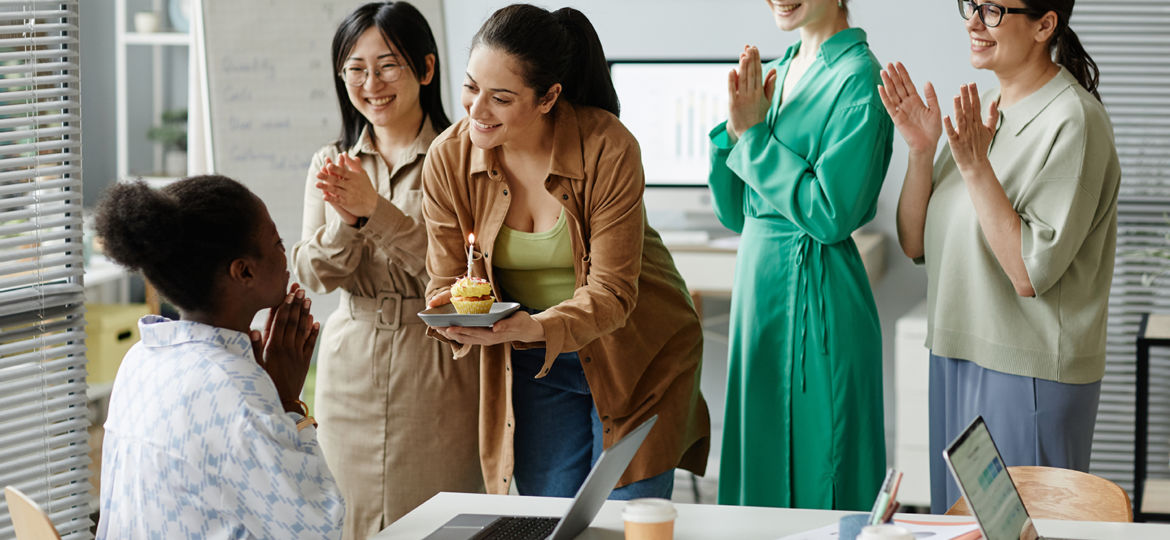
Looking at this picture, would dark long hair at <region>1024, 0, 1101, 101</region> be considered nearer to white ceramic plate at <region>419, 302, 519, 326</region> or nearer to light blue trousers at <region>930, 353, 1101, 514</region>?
light blue trousers at <region>930, 353, 1101, 514</region>

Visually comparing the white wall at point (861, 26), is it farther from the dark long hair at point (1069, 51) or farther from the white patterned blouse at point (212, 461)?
the white patterned blouse at point (212, 461)

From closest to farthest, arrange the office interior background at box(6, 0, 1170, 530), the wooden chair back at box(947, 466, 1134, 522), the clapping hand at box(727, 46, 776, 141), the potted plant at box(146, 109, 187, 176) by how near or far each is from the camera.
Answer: the wooden chair back at box(947, 466, 1134, 522), the clapping hand at box(727, 46, 776, 141), the office interior background at box(6, 0, 1170, 530), the potted plant at box(146, 109, 187, 176)

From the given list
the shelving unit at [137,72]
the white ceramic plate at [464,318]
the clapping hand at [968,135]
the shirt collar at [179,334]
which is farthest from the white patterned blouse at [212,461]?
the shelving unit at [137,72]

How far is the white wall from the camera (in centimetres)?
409

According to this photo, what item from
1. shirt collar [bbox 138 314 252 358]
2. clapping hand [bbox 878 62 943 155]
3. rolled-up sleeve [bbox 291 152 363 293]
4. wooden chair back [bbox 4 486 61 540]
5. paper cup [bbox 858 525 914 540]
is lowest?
wooden chair back [bbox 4 486 61 540]

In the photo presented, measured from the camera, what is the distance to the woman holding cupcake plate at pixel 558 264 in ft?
6.76

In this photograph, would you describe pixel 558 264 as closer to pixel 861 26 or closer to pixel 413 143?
pixel 413 143

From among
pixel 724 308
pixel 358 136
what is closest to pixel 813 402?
pixel 358 136

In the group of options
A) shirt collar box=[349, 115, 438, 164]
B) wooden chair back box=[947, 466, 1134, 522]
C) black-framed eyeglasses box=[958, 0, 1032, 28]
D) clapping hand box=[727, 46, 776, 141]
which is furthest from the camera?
shirt collar box=[349, 115, 438, 164]

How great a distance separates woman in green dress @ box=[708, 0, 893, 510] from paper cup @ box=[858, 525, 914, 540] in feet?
3.38

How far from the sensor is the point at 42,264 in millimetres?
2439

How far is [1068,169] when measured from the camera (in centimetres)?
214

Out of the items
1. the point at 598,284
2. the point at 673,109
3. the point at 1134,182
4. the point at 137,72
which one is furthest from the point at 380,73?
the point at 137,72

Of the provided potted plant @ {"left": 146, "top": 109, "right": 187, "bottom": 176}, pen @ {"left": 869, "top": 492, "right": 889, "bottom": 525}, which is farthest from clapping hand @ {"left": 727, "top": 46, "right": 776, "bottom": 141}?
potted plant @ {"left": 146, "top": 109, "right": 187, "bottom": 176}
